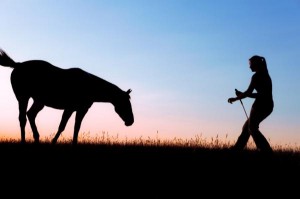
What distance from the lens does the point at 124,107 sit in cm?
1409

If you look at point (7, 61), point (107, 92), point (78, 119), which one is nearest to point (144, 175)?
point (78, 119)

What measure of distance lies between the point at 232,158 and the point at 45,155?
4034 millimetres

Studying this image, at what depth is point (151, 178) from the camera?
22.1 ft

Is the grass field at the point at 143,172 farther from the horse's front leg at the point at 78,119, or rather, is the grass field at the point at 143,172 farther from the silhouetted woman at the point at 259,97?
the horse's front leg at the point at 78,119

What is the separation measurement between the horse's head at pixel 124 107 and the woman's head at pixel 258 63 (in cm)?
527

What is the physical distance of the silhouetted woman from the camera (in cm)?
966

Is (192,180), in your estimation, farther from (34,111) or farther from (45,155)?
(34,111)

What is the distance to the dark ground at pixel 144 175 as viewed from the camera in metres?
6.00

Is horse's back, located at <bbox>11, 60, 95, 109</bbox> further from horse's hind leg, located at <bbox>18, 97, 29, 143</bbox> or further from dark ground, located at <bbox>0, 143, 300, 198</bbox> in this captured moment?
dark ground, located at <bbox>0, 143, 300, 198</bbox>

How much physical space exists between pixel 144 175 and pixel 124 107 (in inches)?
286

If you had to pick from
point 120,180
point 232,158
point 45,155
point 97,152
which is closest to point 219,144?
point 232,158

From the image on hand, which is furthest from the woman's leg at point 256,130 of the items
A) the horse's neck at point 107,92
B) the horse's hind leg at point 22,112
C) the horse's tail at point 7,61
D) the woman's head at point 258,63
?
the horse's tail at point 7,61

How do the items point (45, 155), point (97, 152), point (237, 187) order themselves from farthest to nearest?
point (97, 152) < point (45, 155) < point (237, 187)

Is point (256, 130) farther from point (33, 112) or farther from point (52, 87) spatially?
point (33, 112)
